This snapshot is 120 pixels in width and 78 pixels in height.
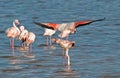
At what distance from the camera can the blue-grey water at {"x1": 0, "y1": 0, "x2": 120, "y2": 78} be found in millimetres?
13523

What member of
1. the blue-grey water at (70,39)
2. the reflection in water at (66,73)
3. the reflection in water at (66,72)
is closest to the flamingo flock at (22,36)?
the blue-grey water at (70,39)

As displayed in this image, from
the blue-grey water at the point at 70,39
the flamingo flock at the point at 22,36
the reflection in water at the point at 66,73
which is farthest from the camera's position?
the flamingo flock at the point at 22,36

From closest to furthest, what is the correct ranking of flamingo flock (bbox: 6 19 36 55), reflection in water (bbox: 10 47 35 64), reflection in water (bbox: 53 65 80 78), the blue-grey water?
reflection in water (bbox: 53 65 80 78)
the blue-grey water
reflection in water (bbox: 10 47 35 64)
flamingo flock (bbox: 6 19 36 55)

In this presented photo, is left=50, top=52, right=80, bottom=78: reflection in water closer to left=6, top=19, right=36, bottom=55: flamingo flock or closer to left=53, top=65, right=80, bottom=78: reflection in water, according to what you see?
left=53, top=65, right=80, bottom=78: reflection in water

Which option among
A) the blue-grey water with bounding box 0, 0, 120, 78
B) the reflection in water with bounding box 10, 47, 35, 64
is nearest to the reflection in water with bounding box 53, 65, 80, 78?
the blue-grey water with bounding box 0, 0, 120, 78

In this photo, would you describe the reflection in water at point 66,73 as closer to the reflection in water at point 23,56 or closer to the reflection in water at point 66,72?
the reflection in water at point 66,72

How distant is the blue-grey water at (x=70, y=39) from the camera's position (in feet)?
44.4

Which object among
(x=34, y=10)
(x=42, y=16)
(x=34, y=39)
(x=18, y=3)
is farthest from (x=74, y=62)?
(x=18, y=3)

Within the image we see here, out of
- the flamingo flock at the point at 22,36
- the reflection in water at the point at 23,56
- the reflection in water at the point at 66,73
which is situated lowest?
the reflection in water at the point at 66,73

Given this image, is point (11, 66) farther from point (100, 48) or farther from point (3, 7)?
point (3, 7)

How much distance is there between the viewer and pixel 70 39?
18.1 m

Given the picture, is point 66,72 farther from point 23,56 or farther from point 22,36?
point 22,36

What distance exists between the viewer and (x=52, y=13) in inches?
912

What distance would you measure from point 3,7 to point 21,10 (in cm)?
126
